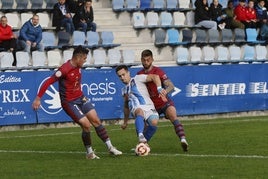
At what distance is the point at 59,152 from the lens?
17562 millimetres

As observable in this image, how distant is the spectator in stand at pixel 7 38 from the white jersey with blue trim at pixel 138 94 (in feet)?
34.9

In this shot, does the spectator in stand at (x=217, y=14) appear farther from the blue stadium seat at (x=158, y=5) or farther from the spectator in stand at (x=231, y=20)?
the blue stadium seat at (x=158, y=5)

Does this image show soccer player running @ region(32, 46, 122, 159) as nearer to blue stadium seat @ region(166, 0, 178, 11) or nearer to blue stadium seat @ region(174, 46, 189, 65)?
blue stadium seat @ region(174, 46, 189, 65)

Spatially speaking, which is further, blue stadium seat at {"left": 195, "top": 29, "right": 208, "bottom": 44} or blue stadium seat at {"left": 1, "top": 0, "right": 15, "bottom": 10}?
blue stadium seat at {"left": 195, "top": 29, "right": 208, "bottom": 44}

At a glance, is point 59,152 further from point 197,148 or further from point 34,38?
point 34,38

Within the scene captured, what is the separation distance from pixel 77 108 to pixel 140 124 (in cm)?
118

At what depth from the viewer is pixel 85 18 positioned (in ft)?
97.7

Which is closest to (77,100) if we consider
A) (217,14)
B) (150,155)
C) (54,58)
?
(150,155)

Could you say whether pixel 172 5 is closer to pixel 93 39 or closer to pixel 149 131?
pixel 93 39

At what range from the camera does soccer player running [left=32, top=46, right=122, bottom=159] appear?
1605 centimetres

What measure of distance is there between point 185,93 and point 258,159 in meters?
12.5

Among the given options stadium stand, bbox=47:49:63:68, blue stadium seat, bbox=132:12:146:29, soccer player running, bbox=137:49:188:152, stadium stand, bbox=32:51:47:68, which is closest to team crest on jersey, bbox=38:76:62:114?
stadium stand, bbox=32:51:47:68

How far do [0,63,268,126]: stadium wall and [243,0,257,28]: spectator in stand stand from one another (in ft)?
17.6

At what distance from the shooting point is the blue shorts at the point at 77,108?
53.1 ft
